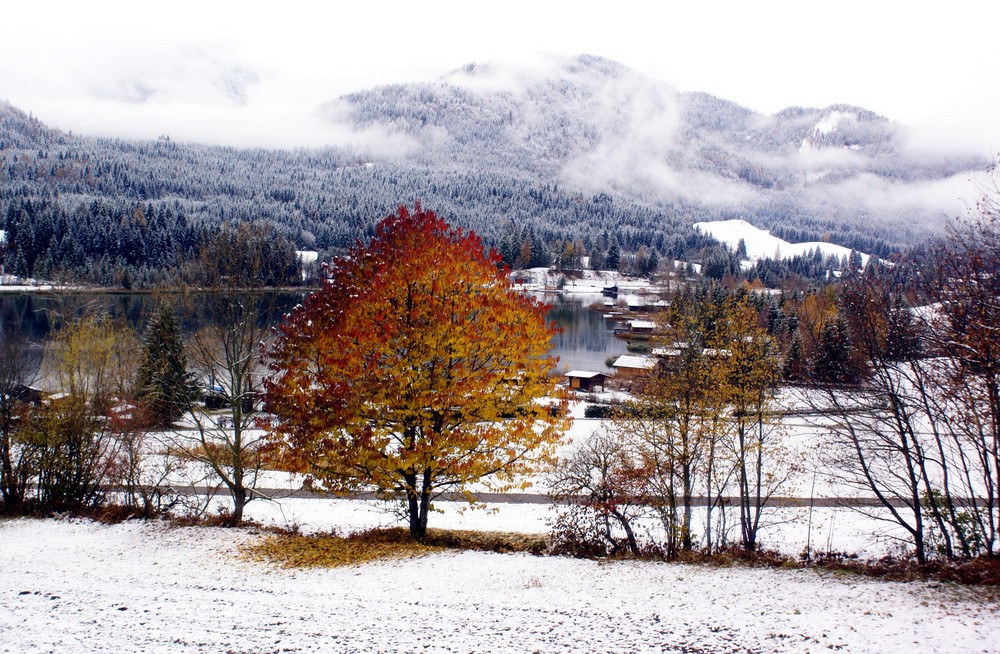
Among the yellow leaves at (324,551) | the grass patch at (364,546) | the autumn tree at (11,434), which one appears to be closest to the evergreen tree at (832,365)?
the grass patch at (364,546)

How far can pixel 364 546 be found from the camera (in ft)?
35.7

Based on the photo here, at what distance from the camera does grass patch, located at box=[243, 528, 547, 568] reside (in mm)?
9811

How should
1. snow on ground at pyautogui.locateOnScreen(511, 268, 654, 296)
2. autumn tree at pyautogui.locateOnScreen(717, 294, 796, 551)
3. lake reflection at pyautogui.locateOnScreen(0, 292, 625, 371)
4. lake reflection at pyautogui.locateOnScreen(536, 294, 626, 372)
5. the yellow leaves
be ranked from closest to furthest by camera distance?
the yellow leaves
autumn tree at pyautogui.locateOnScreen(717, 294, 796, 551)
lake reflection at pyautogui.locateOnScreen(0, 292, 625, 371)
lake reflection at pyautogui.locateOnScreen(536, 294, 626, 372)
snow on ground at pyautogui.locateOnScreen(511, 268, 654, 296)

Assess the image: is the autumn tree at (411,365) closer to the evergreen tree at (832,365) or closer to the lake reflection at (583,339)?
the evergreen tree at (832,365)

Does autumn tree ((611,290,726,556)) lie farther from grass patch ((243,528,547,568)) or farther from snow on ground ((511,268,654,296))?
snow on ground ((511,268,654,296))

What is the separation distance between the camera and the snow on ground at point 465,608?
238 inches

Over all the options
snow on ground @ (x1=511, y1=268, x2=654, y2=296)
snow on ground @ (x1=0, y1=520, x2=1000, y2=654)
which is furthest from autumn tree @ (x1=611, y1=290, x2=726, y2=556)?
snow on ground @ (x1=511, y1=268, x2=654, y2=296)

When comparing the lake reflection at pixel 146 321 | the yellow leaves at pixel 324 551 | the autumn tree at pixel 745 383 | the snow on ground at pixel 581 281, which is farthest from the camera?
the snow on ground at pixel 581 281

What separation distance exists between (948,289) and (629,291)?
120 meters

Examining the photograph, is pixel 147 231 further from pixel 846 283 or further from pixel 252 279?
pixel 846 283

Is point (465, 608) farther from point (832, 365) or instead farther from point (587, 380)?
point (587, 380)

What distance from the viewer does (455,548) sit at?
431 inches

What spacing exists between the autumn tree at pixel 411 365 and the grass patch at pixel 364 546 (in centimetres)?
109

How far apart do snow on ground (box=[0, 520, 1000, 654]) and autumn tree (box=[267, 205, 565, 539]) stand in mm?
2000
